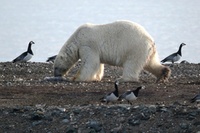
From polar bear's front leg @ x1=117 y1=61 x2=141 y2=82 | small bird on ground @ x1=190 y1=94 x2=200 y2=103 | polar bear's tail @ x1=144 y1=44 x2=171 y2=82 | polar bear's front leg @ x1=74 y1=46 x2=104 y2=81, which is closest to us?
small bird on ground @ x1=190 y1=94 x2=200 y2=103

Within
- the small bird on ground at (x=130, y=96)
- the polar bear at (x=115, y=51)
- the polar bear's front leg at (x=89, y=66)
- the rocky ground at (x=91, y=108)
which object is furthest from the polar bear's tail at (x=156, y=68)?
the small bird on ground at (x=130, y=96)

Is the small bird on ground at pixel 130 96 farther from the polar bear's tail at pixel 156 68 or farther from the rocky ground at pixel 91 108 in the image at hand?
the polar bear's tail at pixel 156 68

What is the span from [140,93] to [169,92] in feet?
2.00

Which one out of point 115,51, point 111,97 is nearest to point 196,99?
point 111,97

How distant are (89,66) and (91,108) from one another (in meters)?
4.61

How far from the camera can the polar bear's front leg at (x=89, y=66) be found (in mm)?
19594

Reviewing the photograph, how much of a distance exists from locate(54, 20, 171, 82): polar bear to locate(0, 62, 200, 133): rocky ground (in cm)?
52

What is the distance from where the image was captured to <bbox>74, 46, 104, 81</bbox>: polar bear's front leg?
19.6 m

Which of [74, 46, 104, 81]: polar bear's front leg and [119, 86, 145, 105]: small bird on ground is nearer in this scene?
[119, 86, 145, 105]: small bird on ground

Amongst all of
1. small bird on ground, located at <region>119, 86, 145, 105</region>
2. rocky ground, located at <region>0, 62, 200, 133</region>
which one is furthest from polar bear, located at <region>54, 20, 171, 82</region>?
small bird on ground, located at <region>119, 86, 145, 105</region>

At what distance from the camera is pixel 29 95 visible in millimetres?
16984

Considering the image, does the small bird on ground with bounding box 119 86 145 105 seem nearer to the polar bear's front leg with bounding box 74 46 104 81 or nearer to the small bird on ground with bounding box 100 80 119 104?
the small bird on ground with bounding box 100 80 119 104

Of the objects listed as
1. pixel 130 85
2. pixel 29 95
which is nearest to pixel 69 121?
pixel 29 95

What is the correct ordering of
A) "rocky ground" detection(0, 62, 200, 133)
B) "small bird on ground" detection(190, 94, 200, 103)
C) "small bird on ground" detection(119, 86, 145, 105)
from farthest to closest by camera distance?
"small bird on ground" detection(119, 86, 145, 105)
"small bird on ground" detection(190, 94, 200, 103)
"rocky ground" detection(0, 62, 200, 133)
